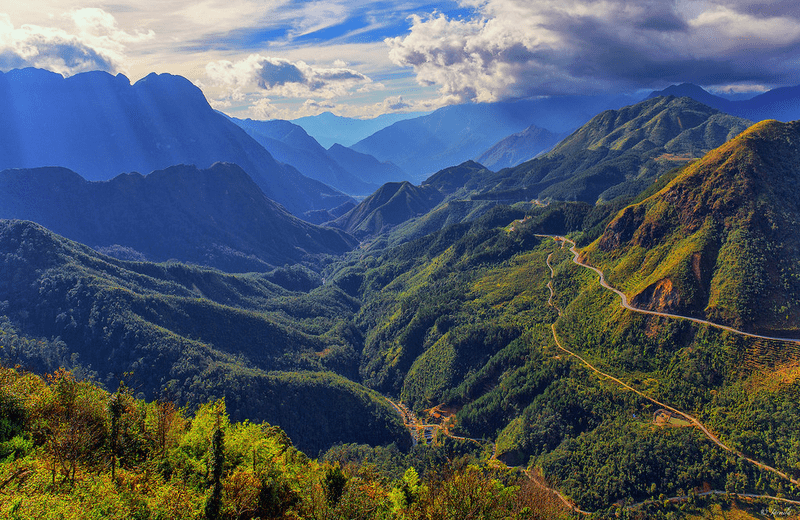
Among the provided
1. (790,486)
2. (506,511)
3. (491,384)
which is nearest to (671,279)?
(790,486)

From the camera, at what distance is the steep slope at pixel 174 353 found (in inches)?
5842

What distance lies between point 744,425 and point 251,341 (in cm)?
17924

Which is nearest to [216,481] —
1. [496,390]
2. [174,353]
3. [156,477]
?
[156,477]

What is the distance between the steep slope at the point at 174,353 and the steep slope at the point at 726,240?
10273cm

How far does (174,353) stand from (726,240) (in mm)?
193892

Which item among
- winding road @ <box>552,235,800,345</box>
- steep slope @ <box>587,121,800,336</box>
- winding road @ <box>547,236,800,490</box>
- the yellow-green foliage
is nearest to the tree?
the yellow-green foliage

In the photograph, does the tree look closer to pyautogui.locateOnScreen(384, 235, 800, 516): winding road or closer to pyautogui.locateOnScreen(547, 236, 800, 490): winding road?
pyautogui.locateOnScreen(384, 235, 800, 516): winding road

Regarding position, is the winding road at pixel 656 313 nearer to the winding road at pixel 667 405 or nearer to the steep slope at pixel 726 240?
the winding road at pixel 667 405

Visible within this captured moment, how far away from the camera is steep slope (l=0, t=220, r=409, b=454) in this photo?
148 metres

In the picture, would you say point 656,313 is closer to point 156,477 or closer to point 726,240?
point 726,240

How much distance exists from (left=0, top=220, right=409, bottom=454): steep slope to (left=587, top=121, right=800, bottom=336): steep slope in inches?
4044

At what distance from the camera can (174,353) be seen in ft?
516

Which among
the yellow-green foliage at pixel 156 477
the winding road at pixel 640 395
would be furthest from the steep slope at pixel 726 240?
the yellow-green foliage at pixel 156 477

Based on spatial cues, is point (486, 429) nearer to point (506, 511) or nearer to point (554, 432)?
point (554, 432)
